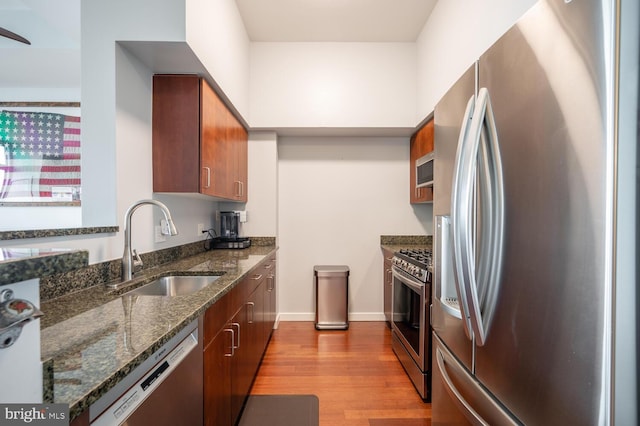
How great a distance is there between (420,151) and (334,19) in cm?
157

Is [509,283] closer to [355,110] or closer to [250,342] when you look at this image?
[250,342]

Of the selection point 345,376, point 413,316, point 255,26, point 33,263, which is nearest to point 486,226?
point 33,263

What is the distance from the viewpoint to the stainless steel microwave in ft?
8.19

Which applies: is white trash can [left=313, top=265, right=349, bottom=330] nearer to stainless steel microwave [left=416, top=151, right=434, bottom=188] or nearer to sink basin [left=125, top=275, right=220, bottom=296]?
stainless steel microwave [left=416, top=151, right=434, bottom=188]

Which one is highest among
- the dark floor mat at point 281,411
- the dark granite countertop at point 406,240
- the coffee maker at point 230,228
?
the coffee maker at point 230,228

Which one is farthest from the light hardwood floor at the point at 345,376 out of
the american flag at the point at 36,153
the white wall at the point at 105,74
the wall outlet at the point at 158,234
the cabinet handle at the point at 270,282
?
the american flag at the point at 36,153

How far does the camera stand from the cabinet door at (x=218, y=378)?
1.20m

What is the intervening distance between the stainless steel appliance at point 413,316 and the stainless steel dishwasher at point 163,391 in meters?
1.46

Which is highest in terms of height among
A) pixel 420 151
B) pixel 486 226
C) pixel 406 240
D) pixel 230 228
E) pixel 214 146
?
pixel 420 151

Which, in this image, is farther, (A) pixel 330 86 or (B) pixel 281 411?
(A) pixel 330 86

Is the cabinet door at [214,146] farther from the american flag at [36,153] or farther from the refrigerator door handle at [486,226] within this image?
the refrigerator door handle at [486,226]

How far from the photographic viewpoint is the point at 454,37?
2.08 metres

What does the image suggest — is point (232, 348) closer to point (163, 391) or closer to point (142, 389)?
point (163, 391)

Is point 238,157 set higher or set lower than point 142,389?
higher
